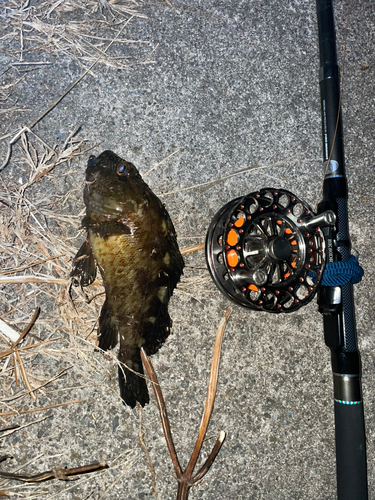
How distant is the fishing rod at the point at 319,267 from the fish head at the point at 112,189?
1.36 feet

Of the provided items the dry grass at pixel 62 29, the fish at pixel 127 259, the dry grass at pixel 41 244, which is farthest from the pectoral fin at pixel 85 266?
the dry grass at pixel 62 29

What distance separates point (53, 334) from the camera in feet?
6.15

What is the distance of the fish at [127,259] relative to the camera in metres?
1.65

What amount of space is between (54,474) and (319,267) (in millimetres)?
1532

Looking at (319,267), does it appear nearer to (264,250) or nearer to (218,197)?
(264,250)

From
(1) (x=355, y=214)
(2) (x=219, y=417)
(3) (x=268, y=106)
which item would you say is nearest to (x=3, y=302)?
(2) (x=219, y=417)

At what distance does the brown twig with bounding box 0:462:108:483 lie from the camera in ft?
5.62

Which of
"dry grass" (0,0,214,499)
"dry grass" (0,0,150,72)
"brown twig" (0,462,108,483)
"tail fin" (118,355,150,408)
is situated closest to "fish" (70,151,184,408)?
"tail fin" (118,355,150,408)

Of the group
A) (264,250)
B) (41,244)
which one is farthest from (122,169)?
(264,250)

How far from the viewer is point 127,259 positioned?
65.1 inches

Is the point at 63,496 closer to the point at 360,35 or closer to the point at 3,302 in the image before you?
the point at 3,302

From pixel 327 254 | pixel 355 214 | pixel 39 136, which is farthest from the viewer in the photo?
pixel 355 214

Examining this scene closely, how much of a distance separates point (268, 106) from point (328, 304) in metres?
1.16

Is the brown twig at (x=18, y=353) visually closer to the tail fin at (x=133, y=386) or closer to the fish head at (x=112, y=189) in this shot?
Answer: the tail fin at (x=133, y=386)
